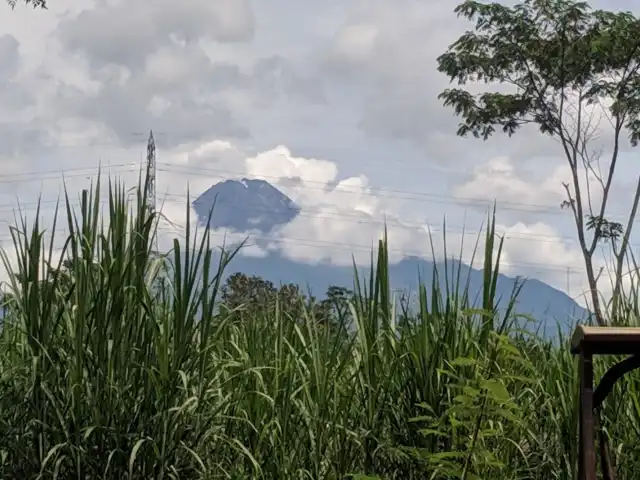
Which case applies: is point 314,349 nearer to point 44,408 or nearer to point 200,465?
point 200,465

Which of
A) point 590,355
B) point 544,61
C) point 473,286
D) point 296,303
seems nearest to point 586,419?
point 590,355

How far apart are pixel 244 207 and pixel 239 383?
88.8 metres

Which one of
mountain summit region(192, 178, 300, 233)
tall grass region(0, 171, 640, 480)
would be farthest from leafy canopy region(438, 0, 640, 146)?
tall grass region(0, 171, 640, 480)

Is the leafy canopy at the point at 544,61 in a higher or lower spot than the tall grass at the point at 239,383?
higher

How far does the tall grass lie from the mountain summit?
13cm

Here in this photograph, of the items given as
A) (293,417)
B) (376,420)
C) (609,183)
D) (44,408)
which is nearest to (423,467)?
(376,420)

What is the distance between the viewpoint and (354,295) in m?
3.07

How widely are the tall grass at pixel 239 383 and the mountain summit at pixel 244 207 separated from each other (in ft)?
0.42

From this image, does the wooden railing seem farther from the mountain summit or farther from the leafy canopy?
the leafy canopy

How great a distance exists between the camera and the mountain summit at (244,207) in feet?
9.59

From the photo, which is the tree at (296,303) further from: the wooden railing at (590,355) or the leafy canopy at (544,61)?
the leafy canopy at (544,61)

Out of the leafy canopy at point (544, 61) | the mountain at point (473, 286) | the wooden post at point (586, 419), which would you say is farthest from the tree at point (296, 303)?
the leafy canopy at point (544, 61)

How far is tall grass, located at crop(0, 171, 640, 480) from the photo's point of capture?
2543 mm

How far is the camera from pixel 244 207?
300ft
